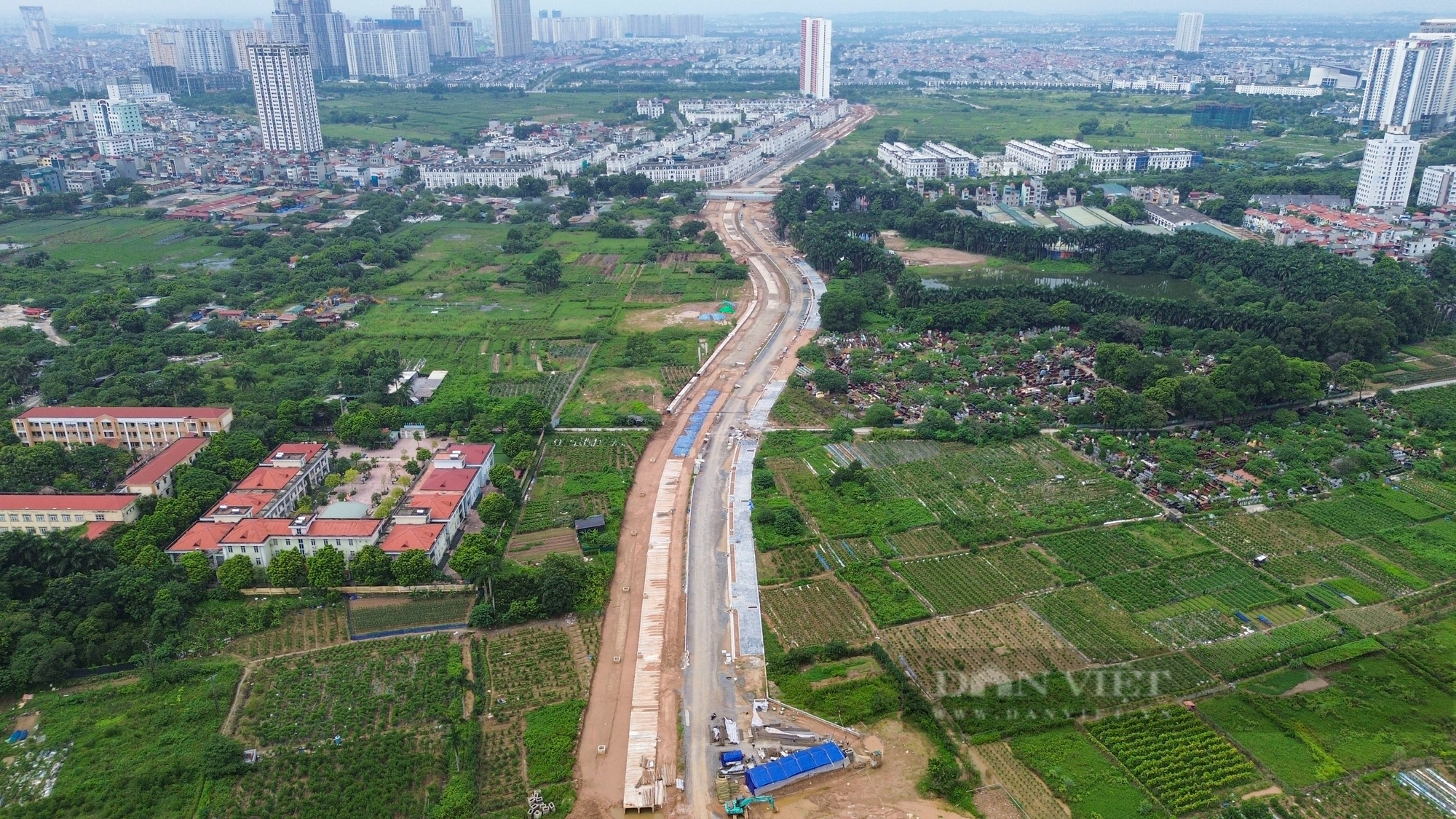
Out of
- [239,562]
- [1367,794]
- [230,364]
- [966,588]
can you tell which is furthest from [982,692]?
[230,364]

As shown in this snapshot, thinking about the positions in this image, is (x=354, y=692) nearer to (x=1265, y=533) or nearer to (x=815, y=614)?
(x=815, y=614)

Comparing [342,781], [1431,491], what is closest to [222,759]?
[342,781]

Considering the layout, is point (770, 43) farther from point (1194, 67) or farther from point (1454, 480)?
point (1454, 480)

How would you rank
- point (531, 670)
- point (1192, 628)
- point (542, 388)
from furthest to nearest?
point (542, 388), point (1192, 628), point (531, 670)

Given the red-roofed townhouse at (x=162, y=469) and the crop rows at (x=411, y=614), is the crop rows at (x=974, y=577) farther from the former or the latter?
the red-roofed townhouse at (x=162, y=469)

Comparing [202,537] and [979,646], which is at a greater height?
[202,537]

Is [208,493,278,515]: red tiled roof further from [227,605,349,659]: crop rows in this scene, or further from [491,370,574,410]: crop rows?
[491,370,574,410]: crop rows
